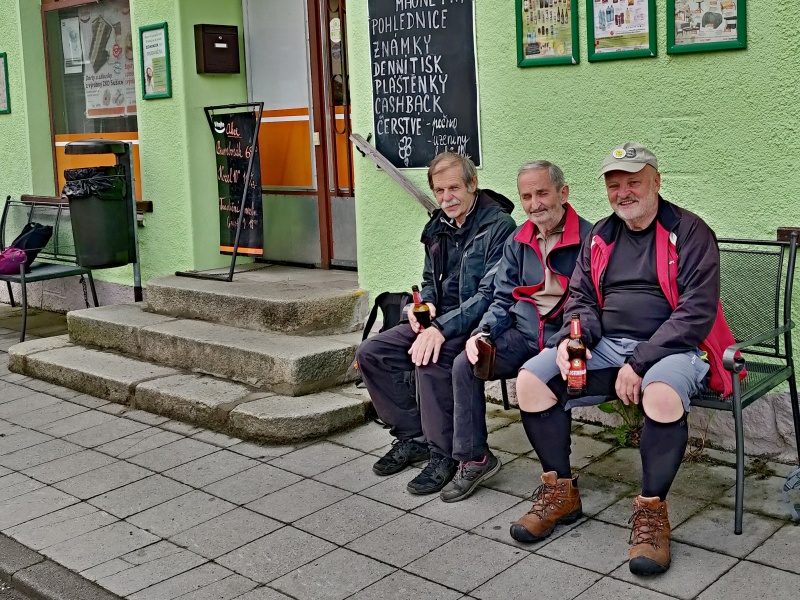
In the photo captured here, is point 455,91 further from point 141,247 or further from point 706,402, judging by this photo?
point 141,247

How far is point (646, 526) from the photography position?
12.4 ft

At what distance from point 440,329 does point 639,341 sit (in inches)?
38.1

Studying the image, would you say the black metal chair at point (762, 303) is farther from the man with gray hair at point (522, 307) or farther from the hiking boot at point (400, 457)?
the hiking boot at point (400, 457)

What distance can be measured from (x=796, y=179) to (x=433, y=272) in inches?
65.0

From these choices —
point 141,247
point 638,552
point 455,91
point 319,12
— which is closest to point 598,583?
point 638,552

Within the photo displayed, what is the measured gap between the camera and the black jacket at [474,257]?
4.77 meters

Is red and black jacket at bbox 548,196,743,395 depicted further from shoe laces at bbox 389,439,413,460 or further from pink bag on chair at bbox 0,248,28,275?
pink bag on chair at bbox 0,248,28,275

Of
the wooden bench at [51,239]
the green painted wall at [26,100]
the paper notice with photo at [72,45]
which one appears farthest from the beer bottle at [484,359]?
the green painted wall at [26,100]

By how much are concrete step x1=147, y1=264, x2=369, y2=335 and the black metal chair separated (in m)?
2.52

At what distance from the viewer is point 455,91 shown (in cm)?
578

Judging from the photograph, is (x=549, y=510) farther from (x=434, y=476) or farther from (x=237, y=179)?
(x=237, y=179)

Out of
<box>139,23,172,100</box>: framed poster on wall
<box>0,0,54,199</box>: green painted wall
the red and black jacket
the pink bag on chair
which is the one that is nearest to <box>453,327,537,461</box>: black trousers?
the red and black jacket

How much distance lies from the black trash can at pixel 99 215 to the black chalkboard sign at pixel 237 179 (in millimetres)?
756

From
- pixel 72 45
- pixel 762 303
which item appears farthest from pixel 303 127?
pixel 762 303
